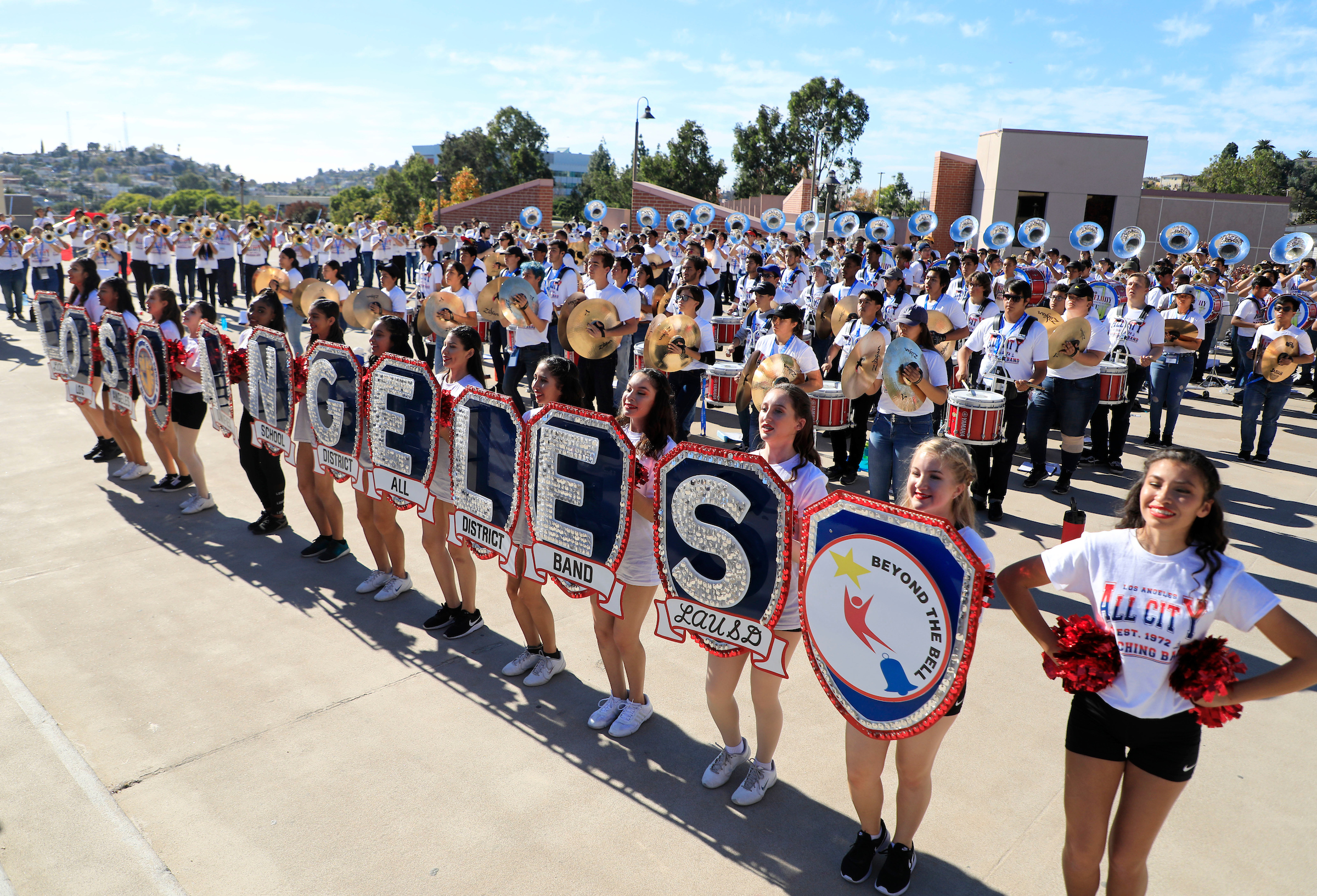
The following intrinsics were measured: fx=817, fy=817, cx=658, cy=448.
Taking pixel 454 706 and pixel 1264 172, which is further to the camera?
pixel 1264 172

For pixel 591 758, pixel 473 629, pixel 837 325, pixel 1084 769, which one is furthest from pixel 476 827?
pixel 837 325

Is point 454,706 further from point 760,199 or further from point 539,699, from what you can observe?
point 760,199

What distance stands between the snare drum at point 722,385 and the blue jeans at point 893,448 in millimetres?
2429

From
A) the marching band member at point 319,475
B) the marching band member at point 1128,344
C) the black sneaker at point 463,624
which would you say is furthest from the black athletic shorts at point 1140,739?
the marching band member at point 1128,344

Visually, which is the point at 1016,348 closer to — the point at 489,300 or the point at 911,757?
the point at 911,757

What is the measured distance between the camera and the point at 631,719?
4.32 m

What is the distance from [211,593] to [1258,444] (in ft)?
35.5

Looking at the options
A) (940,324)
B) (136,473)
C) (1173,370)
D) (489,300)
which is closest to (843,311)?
(940,324)

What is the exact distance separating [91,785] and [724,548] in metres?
3.20

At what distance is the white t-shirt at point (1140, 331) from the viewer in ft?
28.9

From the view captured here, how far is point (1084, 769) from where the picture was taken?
275 centimetres

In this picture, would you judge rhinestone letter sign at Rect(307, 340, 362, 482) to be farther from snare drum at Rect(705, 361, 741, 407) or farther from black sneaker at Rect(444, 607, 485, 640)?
snare drum at Rect(705, 361, 741, 407)

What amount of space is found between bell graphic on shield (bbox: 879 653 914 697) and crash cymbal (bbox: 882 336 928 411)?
3.25 metres

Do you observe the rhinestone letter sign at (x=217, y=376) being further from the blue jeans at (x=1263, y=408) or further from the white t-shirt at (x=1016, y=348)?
the blue jeans at (x=1263, y=408)
